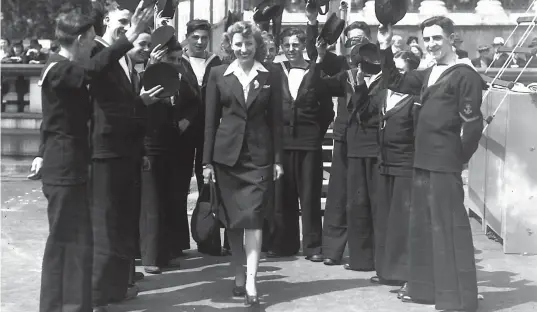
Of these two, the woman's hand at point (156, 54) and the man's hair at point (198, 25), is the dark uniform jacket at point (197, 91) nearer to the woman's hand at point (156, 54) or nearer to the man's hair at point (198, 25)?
the man's hair at point (198, 25)

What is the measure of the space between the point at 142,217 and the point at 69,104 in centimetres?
238

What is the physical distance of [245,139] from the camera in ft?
23.3

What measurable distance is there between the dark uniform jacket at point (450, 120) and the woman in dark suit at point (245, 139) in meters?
1.09

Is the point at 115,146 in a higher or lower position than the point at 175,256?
higher

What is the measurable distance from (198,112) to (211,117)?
56.7 inches

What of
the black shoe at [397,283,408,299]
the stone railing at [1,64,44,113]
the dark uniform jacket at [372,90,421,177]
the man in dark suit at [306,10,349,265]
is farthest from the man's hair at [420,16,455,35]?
the stone railing at [1,64,44,113]

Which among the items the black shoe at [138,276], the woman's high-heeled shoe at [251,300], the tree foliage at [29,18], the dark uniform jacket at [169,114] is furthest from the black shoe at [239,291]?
the tree foliage at [29,18]

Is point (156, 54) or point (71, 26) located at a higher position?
point (71, 26)

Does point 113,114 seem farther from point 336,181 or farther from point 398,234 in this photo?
point 336,181

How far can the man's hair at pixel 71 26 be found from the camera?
614 cm

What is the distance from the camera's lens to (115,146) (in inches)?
269

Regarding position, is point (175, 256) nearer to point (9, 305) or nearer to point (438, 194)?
point (9, 305)

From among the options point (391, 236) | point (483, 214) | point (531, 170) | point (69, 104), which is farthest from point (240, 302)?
point (483, 214)

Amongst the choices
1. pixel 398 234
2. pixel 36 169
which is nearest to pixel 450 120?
pixel 398 234
